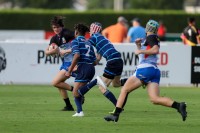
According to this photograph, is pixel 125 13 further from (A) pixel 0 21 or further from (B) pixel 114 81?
(B) pixel 114 81

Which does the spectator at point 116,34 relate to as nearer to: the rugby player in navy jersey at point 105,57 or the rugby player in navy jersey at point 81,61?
the rugby player in navy jersey at point 105,57

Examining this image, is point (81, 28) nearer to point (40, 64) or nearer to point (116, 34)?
point (40, 64)

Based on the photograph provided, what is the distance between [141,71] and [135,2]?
66889 mm

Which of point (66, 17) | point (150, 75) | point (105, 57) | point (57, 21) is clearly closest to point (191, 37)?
point (57, 21)


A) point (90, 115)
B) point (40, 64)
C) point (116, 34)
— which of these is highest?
point (90, 115)

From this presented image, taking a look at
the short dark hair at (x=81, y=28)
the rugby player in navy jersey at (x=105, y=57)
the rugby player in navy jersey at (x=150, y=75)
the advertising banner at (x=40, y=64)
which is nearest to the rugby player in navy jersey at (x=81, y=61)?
the short dark hair at (x=81, y=28)

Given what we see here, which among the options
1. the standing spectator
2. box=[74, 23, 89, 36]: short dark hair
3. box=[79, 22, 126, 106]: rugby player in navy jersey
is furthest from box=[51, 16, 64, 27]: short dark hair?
the standing spectator

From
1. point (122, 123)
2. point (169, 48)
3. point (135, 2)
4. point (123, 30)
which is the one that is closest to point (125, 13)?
point (123, 30)

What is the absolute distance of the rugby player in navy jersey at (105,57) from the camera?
A: 17.0 metres

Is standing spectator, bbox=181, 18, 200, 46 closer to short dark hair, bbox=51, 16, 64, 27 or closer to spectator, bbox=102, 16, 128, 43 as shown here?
spectator, bbox=102, 16, 128, 43

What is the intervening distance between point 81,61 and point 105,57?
748mm

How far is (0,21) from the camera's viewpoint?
52281 millimetres

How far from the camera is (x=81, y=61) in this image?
17219mm

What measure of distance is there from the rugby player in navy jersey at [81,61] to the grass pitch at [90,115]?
1.49 ft
